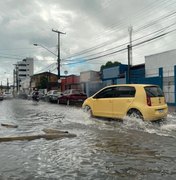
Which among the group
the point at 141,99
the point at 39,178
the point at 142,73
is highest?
the point at 142,73

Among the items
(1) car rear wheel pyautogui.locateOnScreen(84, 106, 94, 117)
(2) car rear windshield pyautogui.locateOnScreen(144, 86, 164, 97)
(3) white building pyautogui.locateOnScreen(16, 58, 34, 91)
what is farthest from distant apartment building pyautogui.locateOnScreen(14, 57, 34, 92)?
(2) car rear windshield pyautogui.locateOnScreen(144, 86, 164, 97)

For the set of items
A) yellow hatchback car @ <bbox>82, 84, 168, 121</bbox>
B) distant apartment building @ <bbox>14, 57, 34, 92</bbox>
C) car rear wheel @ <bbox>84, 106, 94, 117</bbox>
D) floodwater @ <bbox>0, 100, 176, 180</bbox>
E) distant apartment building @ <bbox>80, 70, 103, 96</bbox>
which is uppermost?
distant apartment building @ <bbox>14, 57, 34, 92</bbox>

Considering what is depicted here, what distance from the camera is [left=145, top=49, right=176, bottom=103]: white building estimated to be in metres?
27.5

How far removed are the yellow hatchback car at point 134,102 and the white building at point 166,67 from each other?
13975 millimetres

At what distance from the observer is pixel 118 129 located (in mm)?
11992

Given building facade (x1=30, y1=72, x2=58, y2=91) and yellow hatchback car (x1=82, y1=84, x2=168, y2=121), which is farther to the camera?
building facade (x1=30, y1=72, x2=58, y2=91)

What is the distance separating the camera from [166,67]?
28.7 m

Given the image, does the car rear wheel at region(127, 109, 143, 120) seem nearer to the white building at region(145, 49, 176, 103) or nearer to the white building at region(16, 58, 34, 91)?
the white building at region(145, 49, 176, 103)

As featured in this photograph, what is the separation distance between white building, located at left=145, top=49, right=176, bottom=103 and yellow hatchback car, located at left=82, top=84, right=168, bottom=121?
1397 centimetres

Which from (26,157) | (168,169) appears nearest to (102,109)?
(26,157)

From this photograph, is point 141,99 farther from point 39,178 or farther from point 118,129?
point 39,178

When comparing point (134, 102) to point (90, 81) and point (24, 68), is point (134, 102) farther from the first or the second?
point (24, 68)

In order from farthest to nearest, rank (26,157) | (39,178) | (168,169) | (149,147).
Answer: (149,147), (26,157), (168,169), (39,178)

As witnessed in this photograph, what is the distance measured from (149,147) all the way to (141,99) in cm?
430
